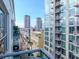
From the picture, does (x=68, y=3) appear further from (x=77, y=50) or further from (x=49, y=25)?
(x=49, y=25)

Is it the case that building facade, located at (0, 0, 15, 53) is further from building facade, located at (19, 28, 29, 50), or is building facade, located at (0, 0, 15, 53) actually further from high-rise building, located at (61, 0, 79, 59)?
building facade, located at (19, 28, 29, 50)


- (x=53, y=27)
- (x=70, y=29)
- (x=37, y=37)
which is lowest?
(x=37, y=37)

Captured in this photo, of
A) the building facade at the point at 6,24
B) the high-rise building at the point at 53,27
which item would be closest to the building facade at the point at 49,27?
the high-rise building at the point at 53,27

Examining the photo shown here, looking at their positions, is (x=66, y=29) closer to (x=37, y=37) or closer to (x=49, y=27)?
(x=49, y=27)

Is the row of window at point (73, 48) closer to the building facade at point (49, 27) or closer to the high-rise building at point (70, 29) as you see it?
the high-rise building at point (70, 29)

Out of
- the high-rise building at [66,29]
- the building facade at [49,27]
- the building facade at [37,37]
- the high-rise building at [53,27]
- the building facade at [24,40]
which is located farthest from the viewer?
the building facade at [37,37]

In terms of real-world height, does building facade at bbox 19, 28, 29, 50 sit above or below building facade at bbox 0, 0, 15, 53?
A: below

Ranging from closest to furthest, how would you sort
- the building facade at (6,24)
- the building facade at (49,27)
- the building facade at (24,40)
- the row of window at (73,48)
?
the building facade at (6,24), the row of window at (73,48), the building facade at (49,27), the building facade at (24,40)

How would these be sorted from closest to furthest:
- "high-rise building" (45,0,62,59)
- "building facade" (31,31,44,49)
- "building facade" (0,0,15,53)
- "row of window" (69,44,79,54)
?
"building facade" (0,0,15,53)
"row of window" (69,44,79,54)
"high-rise building" (45,0,62,59)
"building facade" (31,31,44,49)

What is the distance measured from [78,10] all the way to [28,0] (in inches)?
133

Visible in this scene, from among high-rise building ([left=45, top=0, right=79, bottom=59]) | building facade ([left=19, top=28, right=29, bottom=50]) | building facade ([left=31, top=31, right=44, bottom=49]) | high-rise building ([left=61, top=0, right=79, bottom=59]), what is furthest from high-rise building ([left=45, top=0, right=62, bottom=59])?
building facade ([left=19, top=28, right=29, bottom=50])

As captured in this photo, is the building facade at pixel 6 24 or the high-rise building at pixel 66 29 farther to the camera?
the high-rise building at pixel 66 29

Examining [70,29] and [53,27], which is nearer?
[70,29]

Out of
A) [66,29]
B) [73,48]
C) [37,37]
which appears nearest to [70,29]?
[66,29]
